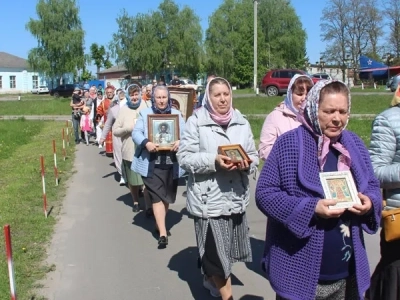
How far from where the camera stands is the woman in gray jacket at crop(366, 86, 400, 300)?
3387mm

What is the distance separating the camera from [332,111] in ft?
9.23

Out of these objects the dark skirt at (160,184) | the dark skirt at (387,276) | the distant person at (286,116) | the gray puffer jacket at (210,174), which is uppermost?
the distant person at (286,116)

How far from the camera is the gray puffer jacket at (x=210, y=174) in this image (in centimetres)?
424

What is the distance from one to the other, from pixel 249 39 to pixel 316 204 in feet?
228

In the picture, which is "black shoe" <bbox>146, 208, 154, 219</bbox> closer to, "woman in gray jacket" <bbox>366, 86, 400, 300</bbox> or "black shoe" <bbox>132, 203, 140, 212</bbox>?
"black shoe" <bbox>132, 203, 140, 212</bbox>

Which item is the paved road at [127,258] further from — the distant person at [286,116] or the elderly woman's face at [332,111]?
the elderly woman's face at [332,111]

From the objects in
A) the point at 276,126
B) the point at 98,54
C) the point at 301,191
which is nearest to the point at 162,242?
the point at 276,126

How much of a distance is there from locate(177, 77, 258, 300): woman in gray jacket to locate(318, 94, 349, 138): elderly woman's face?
1.37 metres

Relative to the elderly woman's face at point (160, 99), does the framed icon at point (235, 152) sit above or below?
below

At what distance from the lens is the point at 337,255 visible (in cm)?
288

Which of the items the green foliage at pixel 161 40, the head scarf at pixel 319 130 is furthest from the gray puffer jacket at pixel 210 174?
the green foliage at pixel 161 40

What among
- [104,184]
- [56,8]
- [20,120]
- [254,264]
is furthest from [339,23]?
[254,264]

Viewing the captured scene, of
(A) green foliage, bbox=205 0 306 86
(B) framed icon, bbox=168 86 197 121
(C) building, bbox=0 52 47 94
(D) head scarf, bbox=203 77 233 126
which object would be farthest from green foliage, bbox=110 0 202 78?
(D) head scarf, bbox=203 77 233 126

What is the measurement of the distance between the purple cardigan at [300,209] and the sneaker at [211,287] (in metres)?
1.82
